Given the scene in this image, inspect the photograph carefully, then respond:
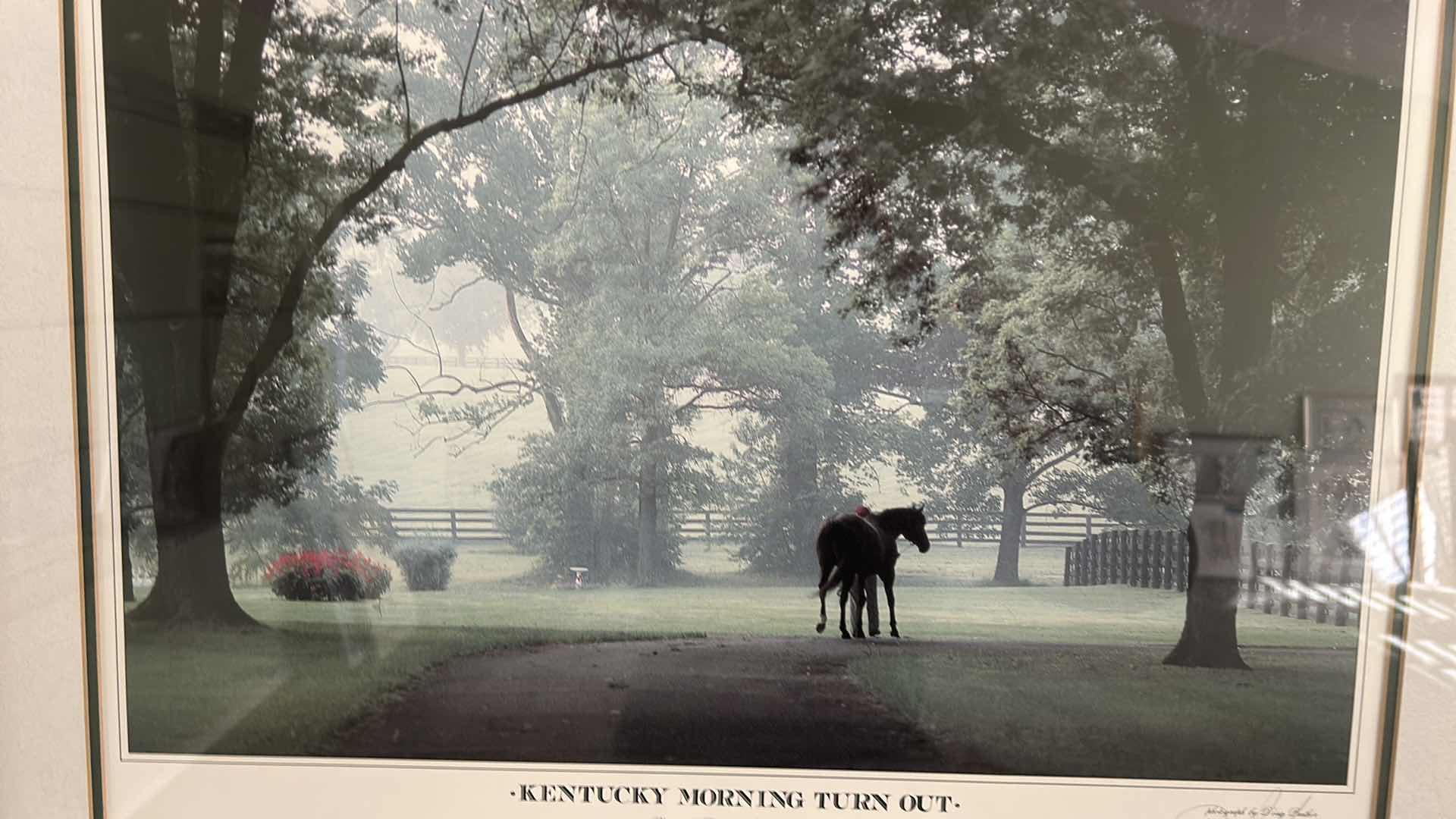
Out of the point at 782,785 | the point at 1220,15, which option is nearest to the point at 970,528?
the point at 782,785

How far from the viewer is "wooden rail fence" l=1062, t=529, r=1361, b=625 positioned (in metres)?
1.77

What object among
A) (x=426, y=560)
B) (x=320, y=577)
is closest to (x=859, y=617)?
(x=426, y=560)

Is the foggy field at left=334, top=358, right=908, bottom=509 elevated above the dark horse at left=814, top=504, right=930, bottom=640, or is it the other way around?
the foggy field at left=334, top=358, right=908, bottom=509

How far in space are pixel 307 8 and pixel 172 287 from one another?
0.60 m

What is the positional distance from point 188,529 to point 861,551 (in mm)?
1330

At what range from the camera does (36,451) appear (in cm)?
178

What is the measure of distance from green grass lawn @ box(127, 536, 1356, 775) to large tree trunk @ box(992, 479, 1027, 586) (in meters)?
0.02

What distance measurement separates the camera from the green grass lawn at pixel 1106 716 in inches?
71.0

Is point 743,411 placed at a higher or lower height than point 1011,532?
higher

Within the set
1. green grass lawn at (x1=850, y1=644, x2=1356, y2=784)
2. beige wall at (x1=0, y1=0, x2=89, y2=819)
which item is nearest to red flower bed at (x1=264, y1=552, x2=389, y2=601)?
beige wall at (x1=0, y1=0, x2=89, y2=819)

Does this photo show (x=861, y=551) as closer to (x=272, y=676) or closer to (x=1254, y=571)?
(x=1254, y=571)

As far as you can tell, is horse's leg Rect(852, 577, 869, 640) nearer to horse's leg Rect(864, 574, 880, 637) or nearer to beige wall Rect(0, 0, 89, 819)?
horse's leg Rect(864, 574, 880, 637)

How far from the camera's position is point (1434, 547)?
5.74 ft

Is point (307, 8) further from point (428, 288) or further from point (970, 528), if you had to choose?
point (970, 528)
